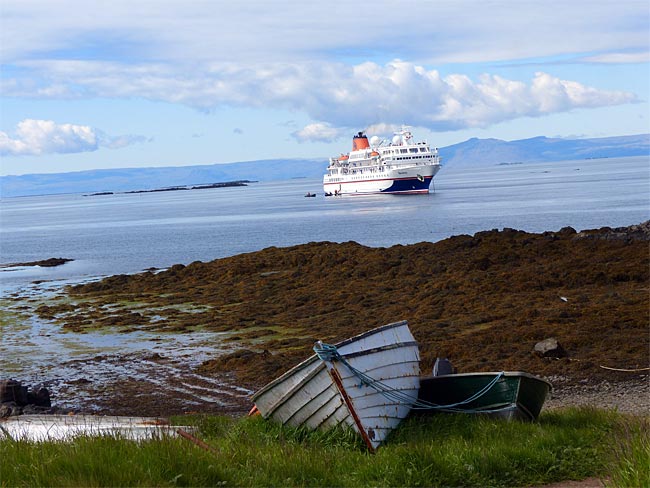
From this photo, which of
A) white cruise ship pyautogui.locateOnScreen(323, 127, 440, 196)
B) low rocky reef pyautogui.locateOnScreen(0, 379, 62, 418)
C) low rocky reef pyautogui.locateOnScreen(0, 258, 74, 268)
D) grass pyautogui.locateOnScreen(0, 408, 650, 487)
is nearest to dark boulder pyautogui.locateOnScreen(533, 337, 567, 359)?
grass pyautogui.locateOnScreen(0, 408, 650, 487)

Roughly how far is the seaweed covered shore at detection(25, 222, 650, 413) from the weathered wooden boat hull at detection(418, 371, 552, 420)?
12.5ft

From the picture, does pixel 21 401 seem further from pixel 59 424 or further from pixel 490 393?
pixel 490 393

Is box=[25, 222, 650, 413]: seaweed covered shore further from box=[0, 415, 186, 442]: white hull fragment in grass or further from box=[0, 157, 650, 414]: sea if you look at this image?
box=[0, 415, 186, 442]: white hull fragment in grass

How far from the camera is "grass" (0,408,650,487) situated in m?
5.93

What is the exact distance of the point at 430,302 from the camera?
21.0m

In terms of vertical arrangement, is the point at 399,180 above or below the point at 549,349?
above

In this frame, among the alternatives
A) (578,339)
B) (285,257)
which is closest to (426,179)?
(285,257)

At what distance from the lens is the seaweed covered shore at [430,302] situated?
15297 mm

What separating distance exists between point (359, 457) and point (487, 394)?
7.67 feet

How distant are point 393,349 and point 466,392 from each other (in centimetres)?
95

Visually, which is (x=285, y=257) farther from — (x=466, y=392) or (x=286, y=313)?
(x=466, y=392)

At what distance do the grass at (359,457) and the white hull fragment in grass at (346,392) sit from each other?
14 cm

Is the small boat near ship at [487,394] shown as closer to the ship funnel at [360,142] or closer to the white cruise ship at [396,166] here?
the white cruise ship at [396,166]

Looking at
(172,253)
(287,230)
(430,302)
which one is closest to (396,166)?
(287,230)
